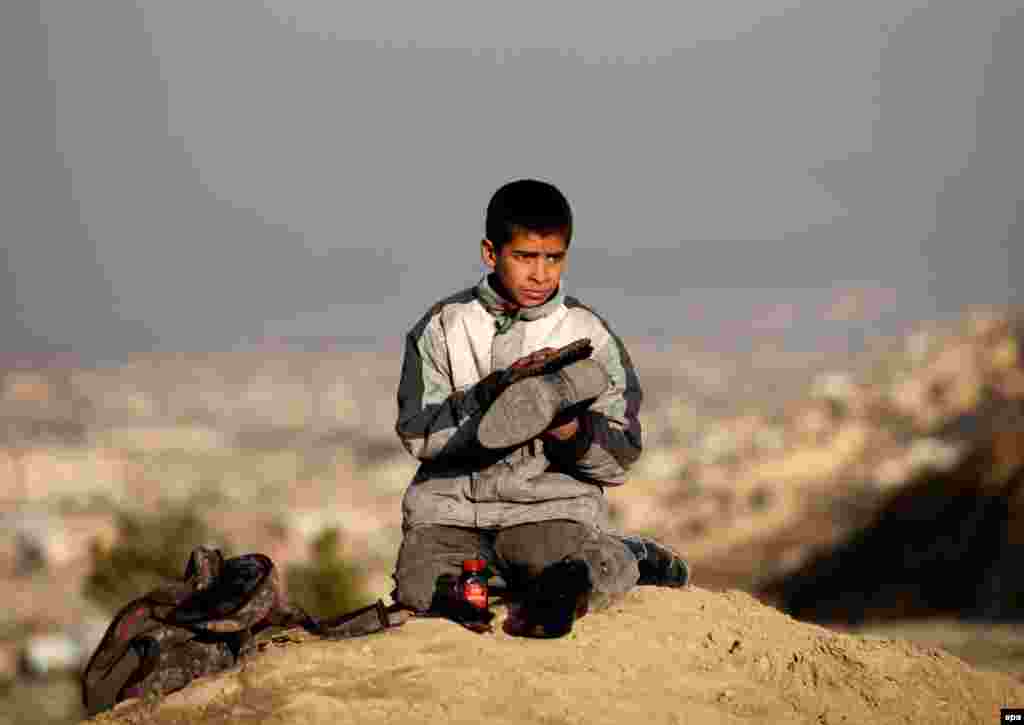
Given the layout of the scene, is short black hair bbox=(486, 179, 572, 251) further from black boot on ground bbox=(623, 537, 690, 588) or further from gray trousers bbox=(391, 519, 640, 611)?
black boot on ground bbox=(623, 537, 690, 588)

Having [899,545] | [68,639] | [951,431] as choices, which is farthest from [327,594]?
[951,431]

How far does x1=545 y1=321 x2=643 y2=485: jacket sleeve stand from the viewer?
4.11 m

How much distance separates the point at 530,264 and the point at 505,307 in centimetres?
26

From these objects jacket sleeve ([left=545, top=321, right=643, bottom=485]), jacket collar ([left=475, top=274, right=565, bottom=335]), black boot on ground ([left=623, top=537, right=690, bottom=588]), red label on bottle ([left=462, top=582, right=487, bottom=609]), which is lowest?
black boot on ground ([left=623, top=537, right=690, bottom=588])

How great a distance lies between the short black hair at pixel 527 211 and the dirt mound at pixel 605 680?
5.03ft

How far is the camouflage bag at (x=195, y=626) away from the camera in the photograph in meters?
3.77

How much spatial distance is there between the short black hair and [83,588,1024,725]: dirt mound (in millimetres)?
1534

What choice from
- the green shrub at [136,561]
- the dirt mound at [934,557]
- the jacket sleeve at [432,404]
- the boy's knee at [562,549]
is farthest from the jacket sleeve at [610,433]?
the green shrub at [136,561]

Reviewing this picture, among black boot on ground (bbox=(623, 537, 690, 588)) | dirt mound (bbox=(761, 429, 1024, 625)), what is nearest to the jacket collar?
black boot on ground (bbox=(623, 537, 690, 588))

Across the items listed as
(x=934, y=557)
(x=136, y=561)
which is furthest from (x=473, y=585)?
(x=136, y=561)

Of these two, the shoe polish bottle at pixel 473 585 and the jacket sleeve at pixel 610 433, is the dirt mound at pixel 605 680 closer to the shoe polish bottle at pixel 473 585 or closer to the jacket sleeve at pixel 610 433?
the shoe polish bottle at pixel 473 585

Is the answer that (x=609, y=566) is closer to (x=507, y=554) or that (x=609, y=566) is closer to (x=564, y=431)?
(x=507, y=554)

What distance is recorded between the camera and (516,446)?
13.3 feet

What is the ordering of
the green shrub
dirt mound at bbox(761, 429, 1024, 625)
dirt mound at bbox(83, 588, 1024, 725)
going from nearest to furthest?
1. dirt mound at bbox(83, 588, 1024, 725)
2. dirt mound at bbox(761, 429, 1024, 625)
3. the green shrub
